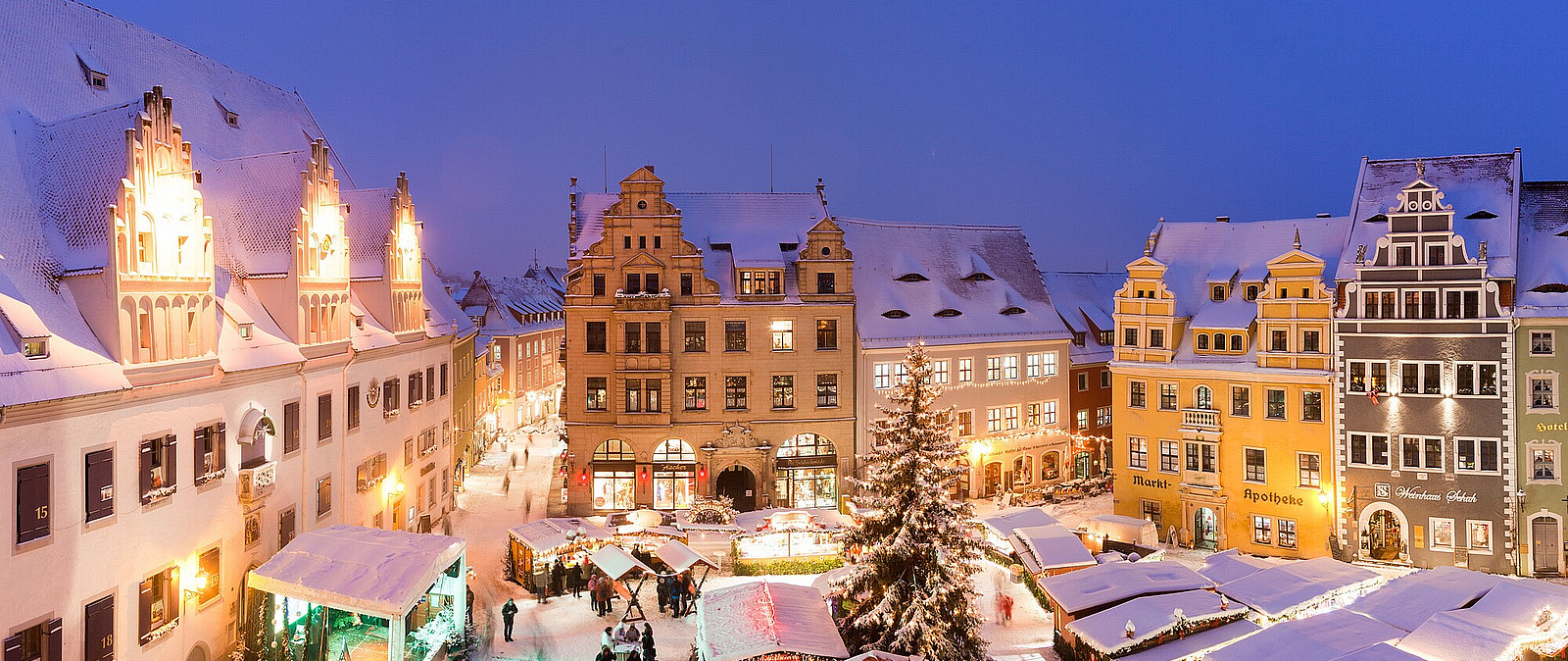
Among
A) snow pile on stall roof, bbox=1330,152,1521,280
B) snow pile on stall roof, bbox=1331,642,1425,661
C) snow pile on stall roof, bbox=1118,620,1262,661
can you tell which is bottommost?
snow pile on stall roof, bbox=1118,620,1262,661

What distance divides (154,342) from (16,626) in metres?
6.77

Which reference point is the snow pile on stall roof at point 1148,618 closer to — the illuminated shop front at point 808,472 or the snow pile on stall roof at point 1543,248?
the snow pile on stall roof at point 1543,248

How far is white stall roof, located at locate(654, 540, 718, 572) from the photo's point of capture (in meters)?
31.6

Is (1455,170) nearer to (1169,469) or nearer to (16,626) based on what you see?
(1169,469)

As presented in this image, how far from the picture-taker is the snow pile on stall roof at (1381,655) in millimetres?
19141

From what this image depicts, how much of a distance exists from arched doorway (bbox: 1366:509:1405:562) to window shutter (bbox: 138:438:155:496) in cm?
4222

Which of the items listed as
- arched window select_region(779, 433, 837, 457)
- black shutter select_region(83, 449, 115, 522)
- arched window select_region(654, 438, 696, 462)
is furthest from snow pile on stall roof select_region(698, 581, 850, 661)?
arched window select_region(779, 433, 837, 457)

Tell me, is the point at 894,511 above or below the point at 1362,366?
below

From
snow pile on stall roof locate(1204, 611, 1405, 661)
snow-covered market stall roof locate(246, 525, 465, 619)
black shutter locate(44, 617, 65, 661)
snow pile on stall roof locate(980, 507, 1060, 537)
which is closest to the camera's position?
black shutter locate(44, 617, 65, 661)

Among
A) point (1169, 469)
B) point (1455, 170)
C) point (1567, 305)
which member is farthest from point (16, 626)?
point (1455, 170)

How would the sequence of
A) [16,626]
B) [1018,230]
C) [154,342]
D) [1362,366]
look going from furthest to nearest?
[1018,230]
[1362,366]
[154,342]
[16,626]

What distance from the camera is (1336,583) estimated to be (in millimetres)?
26859

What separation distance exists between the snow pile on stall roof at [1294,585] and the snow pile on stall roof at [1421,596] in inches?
42.0

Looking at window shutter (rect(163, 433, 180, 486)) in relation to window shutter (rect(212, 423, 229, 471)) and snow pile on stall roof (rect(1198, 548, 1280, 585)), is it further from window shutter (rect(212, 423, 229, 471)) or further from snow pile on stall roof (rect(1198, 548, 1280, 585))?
snow pile on stall roof (rect(1198, 548, 1280, 585))
